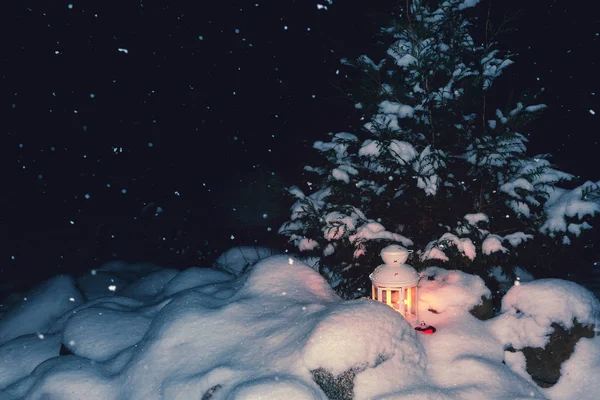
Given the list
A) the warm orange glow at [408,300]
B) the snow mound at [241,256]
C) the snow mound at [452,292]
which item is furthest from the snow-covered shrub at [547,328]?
the snow mound at [241,256]

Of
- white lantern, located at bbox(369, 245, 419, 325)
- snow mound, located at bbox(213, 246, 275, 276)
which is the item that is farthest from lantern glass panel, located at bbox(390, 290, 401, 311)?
snow mound, located at bbox(213, 246, 275, 276)

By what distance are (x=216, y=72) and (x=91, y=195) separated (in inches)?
193

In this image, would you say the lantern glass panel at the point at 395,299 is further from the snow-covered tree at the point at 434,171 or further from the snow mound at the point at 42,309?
the snow mound at the point at 42,309

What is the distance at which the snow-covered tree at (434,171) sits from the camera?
489cm

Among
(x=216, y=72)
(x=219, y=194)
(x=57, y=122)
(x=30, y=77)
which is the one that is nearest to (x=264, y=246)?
(x=219, y=194)

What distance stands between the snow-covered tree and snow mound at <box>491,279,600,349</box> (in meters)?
0.64

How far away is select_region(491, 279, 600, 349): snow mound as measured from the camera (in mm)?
3934

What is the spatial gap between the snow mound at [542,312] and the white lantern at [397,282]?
0.91 m

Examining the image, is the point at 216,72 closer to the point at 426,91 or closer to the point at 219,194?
the point at 219,194

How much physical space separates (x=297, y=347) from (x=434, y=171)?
8.97 feet

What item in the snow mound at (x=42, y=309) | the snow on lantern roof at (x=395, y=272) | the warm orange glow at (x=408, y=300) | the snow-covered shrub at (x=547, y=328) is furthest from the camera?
the snow mound at (x=42, y=309)

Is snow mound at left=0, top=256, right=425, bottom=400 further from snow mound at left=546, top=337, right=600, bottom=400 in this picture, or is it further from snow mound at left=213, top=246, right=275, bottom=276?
snow mound at left=213, top=246, right=275, bottom=276

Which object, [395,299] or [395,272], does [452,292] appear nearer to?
[395,299]

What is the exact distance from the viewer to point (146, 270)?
980 cm
